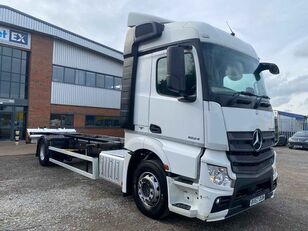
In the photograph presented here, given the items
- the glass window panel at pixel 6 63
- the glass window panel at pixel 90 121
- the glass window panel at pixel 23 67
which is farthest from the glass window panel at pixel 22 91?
the glass window panel at pixel 90 121

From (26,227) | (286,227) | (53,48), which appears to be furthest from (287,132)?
(26,227)

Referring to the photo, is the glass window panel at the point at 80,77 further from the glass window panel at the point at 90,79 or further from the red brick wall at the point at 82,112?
the red brick wall at the point at 82,112

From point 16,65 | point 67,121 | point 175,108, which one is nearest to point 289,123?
point 67,121

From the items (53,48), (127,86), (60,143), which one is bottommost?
(60,143)

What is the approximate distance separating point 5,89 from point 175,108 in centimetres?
1901

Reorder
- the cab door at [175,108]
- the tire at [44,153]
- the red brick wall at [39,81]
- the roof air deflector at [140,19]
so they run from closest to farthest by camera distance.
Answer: the cab door at [175,108] < the roof air deflector at [140,19] < the tire at [44,153] < the red brick wall at [39,81]

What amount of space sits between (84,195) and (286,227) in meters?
4.06

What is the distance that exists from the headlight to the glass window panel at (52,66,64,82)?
→ 20.4 meters

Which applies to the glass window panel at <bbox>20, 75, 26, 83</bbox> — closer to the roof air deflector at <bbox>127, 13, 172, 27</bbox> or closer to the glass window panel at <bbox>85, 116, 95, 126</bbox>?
the glass window panel at <bbox>85, 116, 95, 126</bbox>

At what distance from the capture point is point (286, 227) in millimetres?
4469

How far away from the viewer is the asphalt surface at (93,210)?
14.1 feet

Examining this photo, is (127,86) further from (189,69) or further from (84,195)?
(84,195)

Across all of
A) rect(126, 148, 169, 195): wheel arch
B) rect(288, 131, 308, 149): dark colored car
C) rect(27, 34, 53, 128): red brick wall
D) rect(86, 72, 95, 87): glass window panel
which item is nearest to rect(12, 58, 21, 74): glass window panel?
rect(27, 34, 53, 128): red brick wall

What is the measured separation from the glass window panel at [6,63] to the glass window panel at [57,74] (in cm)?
322
